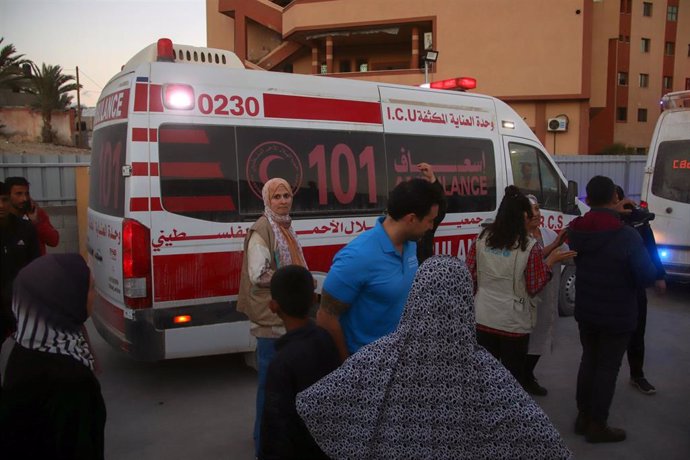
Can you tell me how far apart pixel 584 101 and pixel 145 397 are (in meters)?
27.5

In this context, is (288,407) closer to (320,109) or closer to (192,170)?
(192,170)

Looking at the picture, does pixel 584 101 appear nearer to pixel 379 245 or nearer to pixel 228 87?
pixel 228 87

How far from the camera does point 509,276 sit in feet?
13.2

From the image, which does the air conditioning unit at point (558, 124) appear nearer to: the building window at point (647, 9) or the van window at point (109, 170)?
the building window at point (647, 9)

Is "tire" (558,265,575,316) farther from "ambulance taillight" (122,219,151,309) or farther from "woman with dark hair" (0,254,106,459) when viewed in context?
"woman with dark hair" (0,254,106,459)

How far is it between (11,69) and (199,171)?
38.1 m

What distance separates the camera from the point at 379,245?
2719 mm

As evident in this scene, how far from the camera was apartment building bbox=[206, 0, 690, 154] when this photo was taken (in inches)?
1084

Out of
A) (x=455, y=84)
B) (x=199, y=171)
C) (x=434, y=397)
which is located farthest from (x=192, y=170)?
(x=455, y=84)

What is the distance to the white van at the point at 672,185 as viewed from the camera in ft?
28.4

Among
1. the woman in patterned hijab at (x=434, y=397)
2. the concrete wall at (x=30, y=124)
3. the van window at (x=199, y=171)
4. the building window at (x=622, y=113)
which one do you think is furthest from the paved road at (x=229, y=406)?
the concrete wall at (x=30, y=124)

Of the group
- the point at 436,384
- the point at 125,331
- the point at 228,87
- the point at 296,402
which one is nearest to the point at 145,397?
the point at 125,331

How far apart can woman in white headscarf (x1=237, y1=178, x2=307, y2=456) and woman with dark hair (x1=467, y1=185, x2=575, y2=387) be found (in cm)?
129

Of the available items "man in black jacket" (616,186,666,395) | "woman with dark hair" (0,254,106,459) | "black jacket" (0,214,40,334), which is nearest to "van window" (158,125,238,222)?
"black jacket" (0,214,40,334)
